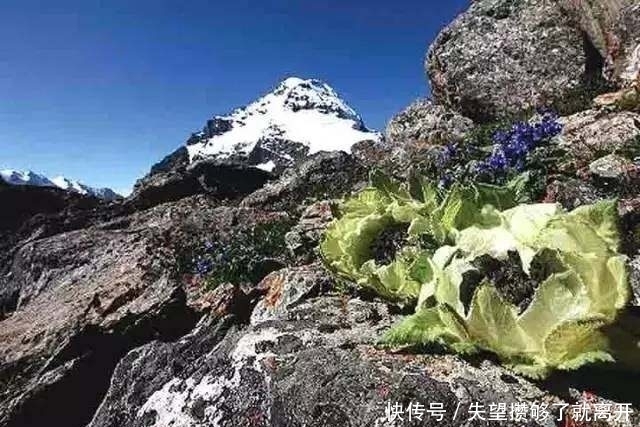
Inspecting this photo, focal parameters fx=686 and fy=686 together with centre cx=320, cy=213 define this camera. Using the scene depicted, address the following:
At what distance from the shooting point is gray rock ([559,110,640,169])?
8281mm

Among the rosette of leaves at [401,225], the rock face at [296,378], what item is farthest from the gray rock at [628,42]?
the rock face at [296,378]

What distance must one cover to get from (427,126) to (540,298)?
48.6 ft

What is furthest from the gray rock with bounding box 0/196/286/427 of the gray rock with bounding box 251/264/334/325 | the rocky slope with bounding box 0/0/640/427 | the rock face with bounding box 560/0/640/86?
the rock face with bounding box 560/0/640/86

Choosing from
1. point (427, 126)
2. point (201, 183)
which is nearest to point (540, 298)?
point (427, 126)

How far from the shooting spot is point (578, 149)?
893 centimetres

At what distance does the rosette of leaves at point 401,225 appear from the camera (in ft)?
12.4

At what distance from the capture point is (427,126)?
1738 centimetres

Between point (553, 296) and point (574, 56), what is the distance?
14874 mm

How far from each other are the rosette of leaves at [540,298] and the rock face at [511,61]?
1260 cm

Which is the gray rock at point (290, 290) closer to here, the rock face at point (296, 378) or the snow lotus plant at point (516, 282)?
the rock face at point (296, 378)

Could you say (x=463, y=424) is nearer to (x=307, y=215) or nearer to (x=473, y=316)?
(x=473, y=316)

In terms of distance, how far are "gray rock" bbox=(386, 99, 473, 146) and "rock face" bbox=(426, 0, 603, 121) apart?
49 centimetres

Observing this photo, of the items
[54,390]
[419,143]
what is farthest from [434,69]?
[54,390]

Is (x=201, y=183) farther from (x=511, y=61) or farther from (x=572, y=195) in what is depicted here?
(x=572, y=195)
